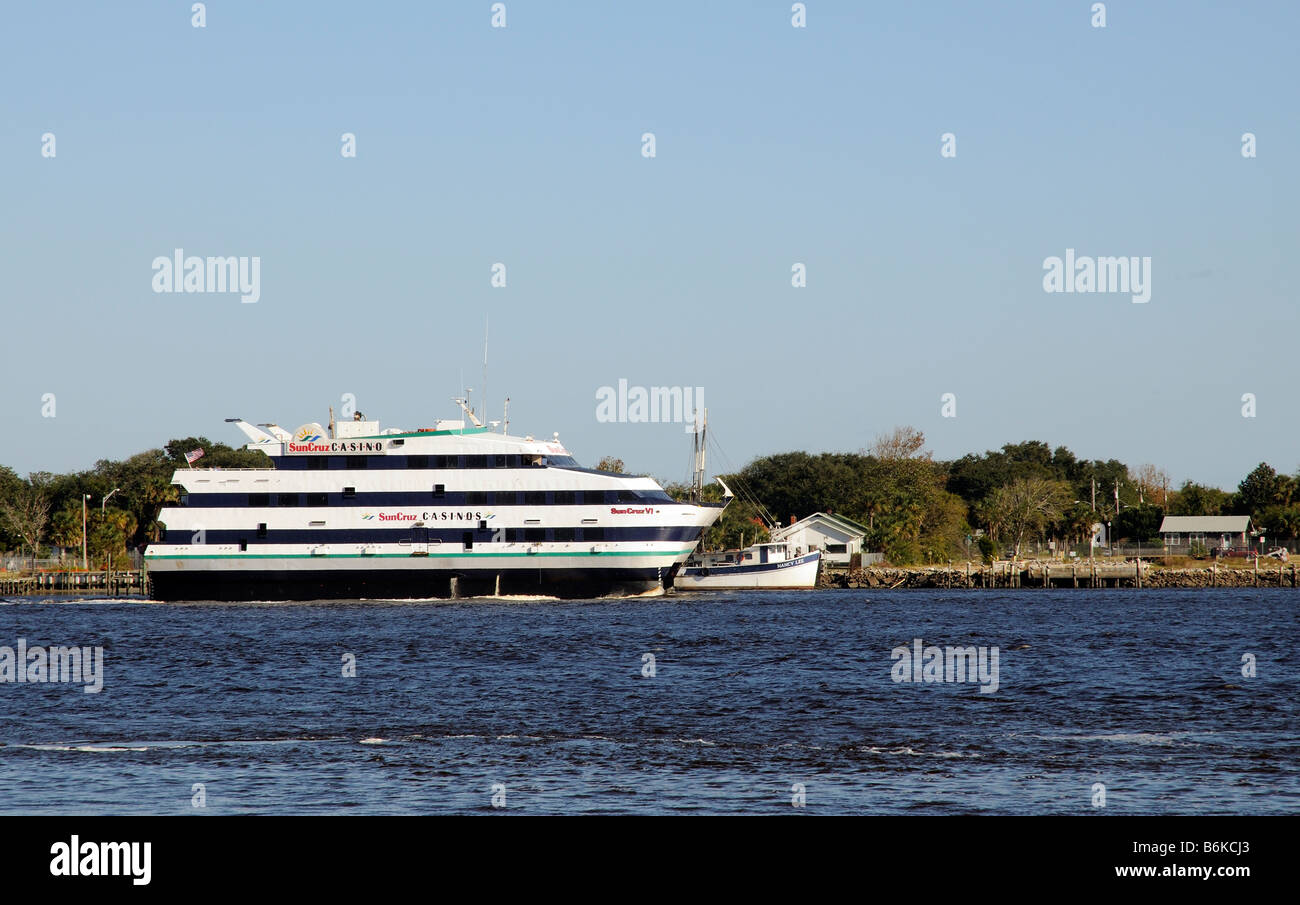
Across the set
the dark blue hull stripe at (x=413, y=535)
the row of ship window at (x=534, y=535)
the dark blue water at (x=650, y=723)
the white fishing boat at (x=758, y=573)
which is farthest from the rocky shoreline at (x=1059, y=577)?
the dark blue water at (x=650, y=723)

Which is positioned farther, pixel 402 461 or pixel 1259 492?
pixel 1259 492

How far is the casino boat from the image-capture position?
207ft

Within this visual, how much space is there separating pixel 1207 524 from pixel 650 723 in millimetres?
106203

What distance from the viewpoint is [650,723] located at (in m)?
23.7

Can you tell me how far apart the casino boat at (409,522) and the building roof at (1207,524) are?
69.9 meters

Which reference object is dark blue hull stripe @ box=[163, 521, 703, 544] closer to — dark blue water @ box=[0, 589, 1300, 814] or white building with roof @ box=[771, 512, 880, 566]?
dark blue water @ box=[0, 589, 1300, 814]

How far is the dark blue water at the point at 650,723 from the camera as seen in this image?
16.6 metres

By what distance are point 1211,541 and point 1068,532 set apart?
1375cm

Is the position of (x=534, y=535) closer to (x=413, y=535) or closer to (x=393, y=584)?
(x=413, y=535)

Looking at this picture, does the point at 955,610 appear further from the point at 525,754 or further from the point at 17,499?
the point at 17,499

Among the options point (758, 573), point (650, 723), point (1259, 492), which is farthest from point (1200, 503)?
point (650, 723)

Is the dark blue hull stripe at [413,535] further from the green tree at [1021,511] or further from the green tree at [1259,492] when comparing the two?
the green tree at [1259,492]
